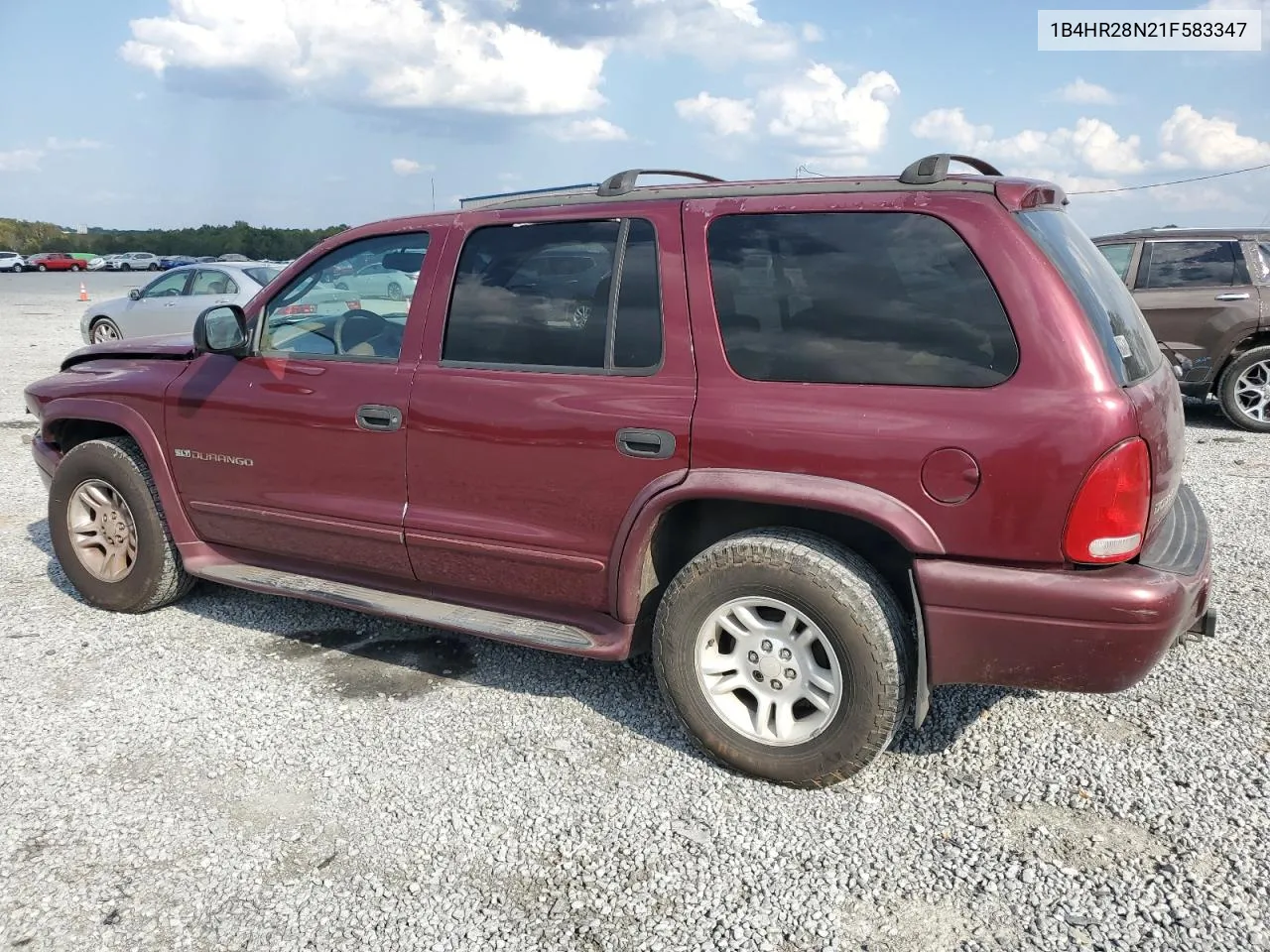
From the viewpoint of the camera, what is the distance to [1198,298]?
342 inches

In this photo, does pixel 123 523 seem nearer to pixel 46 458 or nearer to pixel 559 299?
pixel 46 458

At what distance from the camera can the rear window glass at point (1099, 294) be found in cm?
276

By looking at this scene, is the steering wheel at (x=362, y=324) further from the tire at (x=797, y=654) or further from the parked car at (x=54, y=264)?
the parked car at (x=54, y=264)

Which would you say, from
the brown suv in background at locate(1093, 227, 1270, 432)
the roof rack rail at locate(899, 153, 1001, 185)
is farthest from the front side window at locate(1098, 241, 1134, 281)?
the roof rack rail at locate(899, 153, 1001, 185)

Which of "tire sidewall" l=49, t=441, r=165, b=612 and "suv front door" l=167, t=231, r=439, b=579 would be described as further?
"tire sidewall" l=49, t=441, r=165, b=612

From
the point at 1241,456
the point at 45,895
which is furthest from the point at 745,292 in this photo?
the point at 1241,456

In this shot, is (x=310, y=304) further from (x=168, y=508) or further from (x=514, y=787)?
(x=514, y=787)

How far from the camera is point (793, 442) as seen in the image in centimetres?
289

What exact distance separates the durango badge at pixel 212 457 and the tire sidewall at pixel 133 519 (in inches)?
11.3

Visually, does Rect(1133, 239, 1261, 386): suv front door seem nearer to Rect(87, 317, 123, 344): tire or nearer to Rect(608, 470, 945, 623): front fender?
Rect(608, 470, 945, 623): front fender

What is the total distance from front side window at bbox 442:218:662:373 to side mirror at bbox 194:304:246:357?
1.02 m

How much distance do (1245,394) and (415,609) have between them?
8256mm

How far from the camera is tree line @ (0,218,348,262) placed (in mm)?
71812

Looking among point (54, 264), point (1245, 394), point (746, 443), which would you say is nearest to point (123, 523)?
point (746, 443)
